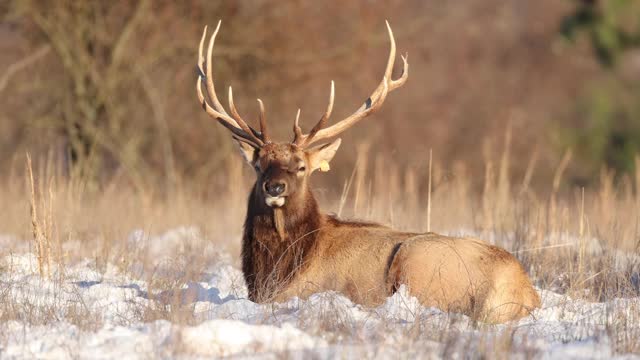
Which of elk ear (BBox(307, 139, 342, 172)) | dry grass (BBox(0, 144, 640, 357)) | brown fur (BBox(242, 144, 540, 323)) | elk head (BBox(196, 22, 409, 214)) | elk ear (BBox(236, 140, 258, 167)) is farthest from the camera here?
elk ear (BBox(307, 139, 342, 172))

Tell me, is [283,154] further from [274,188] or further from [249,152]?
[274,188]

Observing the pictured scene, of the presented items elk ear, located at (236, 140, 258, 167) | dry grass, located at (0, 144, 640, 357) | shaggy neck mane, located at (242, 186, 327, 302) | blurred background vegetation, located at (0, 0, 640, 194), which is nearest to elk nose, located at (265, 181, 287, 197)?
shaggy neck mane, located at (242, 186, 327, 302)

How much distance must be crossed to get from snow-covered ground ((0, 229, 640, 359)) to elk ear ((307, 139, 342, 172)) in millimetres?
1230

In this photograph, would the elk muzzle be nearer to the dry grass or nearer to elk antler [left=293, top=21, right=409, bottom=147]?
elk antler [left=293, top=21, right=409, bottom=147]

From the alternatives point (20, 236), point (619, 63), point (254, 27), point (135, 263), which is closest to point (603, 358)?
point (135, 263)

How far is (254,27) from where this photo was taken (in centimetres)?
1653

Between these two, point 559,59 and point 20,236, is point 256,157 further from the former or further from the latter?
point 559,59

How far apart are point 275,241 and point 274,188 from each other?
0.48 meters

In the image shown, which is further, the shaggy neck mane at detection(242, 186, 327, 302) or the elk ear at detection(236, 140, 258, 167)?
the elk ear at detection(236, 140, 258, 167)

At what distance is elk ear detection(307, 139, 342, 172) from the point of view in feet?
26.9

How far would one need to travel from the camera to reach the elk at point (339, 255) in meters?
7.17

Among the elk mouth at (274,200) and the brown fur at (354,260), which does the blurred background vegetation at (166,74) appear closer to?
the brown fur at (354,260)

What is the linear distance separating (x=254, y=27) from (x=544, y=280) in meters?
8.98

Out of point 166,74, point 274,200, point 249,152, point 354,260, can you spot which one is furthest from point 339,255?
point 166,74
